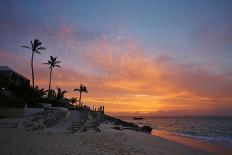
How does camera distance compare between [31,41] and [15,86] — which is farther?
[31,41]

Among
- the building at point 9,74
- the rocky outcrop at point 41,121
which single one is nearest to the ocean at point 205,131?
the rocky outcrop at point 41,121

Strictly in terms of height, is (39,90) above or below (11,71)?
below

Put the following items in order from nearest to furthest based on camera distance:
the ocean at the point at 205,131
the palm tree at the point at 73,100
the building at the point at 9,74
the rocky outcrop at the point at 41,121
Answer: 1. the rocky outcrop at the point at 41,121
2. the ocean at the point at 205,131
3. the building at the point at 9,74
4. the palm tree at the point at 73,100

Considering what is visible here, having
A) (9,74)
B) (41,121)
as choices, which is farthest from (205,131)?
(9,74)

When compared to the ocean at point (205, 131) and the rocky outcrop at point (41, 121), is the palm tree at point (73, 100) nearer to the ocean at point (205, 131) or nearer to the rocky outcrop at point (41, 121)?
the ocean at point (205, 131)

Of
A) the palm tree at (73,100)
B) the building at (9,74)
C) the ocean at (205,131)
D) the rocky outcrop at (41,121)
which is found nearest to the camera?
the rocky outcrop at (41,121)

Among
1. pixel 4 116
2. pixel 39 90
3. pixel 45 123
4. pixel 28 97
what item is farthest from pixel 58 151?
pixel 39 90

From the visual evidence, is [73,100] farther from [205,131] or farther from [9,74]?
[205,131]

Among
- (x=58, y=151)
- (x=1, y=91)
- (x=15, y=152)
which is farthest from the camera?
(x=1, y=91)

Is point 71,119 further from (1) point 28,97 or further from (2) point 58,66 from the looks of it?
(2) point 58,66

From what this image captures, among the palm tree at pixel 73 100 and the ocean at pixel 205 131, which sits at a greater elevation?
the palm tree at pixel 73 100

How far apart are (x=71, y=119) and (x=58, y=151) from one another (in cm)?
1516

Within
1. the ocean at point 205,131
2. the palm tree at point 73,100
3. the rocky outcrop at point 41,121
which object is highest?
the palm tree at point 73,100

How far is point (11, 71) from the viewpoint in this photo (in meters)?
46.8
